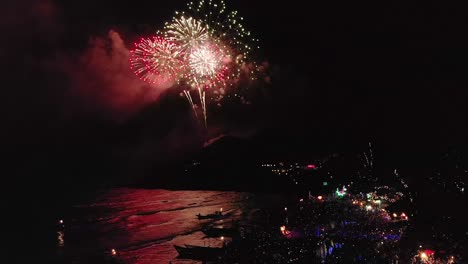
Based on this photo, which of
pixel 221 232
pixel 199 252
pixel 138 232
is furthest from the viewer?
pixel 138 232

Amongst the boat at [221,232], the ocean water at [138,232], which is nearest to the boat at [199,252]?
the ocean water at [138,232]

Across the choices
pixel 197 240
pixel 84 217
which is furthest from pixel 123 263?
pixel 84 217

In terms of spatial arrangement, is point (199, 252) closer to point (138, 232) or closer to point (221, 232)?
point (221, 232)

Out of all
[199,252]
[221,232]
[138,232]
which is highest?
[221,232]

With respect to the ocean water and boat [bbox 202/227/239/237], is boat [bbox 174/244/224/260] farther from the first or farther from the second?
boat [bbox 202/227/239/237]

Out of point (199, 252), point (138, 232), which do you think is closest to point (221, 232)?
point (199, 252)

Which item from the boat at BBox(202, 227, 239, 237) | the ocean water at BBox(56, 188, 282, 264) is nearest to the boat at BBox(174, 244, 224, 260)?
the ocean water at BBox(56, 188, 282, 264)

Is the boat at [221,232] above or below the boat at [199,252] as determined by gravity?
above

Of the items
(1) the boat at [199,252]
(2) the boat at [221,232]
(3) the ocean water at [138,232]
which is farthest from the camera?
(3) the ocean water at [138,232]

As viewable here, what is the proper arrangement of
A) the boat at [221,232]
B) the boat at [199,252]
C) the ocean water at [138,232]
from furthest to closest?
1. the ocean water at [138,232]
2. the boat at [221,232]
3. the boat at [199,252]

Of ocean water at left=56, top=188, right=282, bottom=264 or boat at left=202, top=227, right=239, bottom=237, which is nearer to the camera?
boat at left=202, top=227, right=239, bottom=237

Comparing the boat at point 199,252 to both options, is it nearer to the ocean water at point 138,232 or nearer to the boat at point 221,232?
the ocean water at point 138,232

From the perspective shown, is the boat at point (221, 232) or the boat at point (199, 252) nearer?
the boat at point (199, 252)
